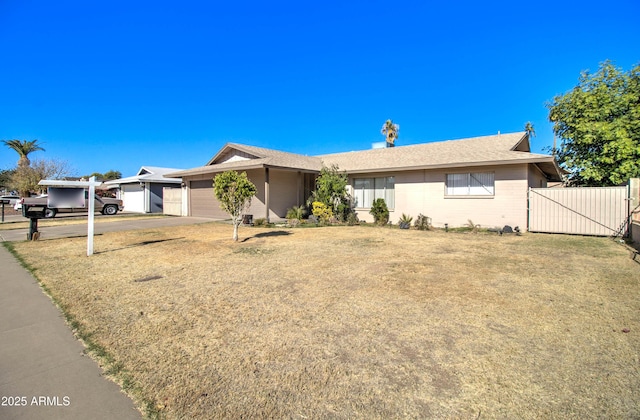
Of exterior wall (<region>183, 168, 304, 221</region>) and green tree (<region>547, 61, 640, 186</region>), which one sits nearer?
green tree (<region>547, 61, 640, 186</region>)

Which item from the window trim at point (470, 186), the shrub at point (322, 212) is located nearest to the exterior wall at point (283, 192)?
the shrub at point (322, 212)

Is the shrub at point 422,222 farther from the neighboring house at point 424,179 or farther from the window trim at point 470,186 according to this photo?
the window trim at point 470,186

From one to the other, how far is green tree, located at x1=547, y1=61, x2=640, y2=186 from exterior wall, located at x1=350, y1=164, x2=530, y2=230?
5.83 meters

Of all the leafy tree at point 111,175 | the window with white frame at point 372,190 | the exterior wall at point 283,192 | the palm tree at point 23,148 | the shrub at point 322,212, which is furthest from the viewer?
the leafy tree at point 111,175

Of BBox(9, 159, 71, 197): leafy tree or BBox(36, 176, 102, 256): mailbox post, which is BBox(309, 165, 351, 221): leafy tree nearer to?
BBox(36, 176, 102, 256): mailbox post

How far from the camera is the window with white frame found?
1567 cm

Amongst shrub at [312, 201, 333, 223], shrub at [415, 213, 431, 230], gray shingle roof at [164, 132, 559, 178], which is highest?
gray shingle roof at [164, 132, 559, 178]

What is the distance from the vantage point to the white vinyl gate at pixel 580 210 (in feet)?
36.0

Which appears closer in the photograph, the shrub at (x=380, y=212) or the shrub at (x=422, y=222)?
the shrub at (x=422, y=222)

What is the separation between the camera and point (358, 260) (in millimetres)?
7262

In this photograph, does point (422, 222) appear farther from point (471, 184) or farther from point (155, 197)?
point (155, 197)

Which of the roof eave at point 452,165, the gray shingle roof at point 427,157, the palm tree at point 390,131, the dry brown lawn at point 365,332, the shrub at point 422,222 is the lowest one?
the dry brown lawn at point 365,332

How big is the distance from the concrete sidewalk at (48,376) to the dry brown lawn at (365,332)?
0.21 m

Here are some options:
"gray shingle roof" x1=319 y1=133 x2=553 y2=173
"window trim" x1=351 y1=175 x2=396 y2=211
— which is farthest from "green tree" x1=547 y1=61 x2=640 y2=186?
"window trim" x1=351 y1=175 x2=396 y2=211
